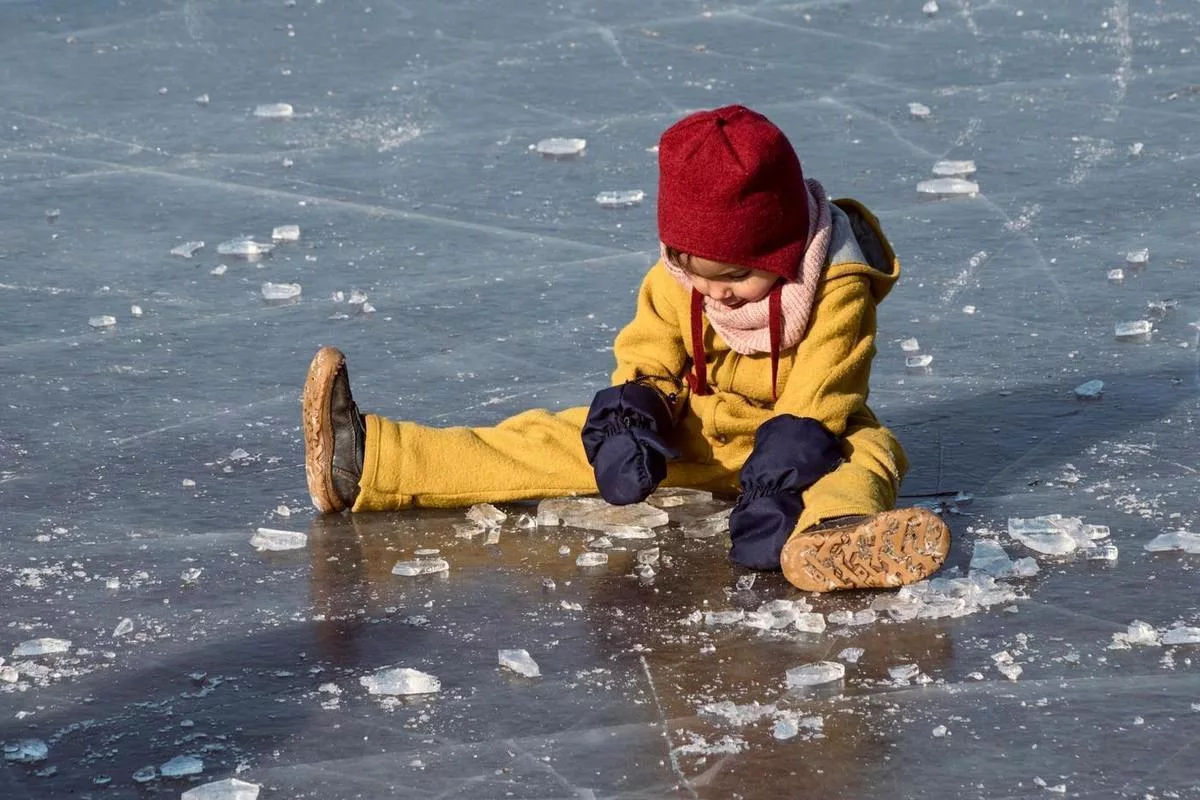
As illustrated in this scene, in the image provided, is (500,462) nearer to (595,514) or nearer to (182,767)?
(595,514)

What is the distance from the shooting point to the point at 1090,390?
4.50 meters

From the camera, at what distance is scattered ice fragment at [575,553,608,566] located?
3607 millimetres

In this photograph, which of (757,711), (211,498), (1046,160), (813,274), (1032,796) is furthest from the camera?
(1046,160)

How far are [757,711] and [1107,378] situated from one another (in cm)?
198

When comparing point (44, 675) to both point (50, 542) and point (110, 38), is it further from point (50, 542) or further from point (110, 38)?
point (110, 38)

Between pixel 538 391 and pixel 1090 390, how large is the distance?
1.31 meters

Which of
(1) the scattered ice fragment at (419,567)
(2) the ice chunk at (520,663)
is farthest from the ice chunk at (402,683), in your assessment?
(1) the scattered ice fragment at (419,567)

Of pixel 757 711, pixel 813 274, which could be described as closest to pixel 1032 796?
pixel 757 711

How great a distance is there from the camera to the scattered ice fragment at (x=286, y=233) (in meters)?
5.95

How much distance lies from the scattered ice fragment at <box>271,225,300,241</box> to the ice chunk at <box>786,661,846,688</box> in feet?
10.8

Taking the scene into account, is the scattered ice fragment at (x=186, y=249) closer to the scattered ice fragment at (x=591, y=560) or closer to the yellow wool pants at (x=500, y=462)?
the yellow wool pants at (x=500, y=462)

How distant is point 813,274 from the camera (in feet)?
11.9

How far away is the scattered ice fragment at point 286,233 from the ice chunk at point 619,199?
1001 millimetres

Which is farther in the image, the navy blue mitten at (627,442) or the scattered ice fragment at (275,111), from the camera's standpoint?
the scattered ice fragment at (275,111)
